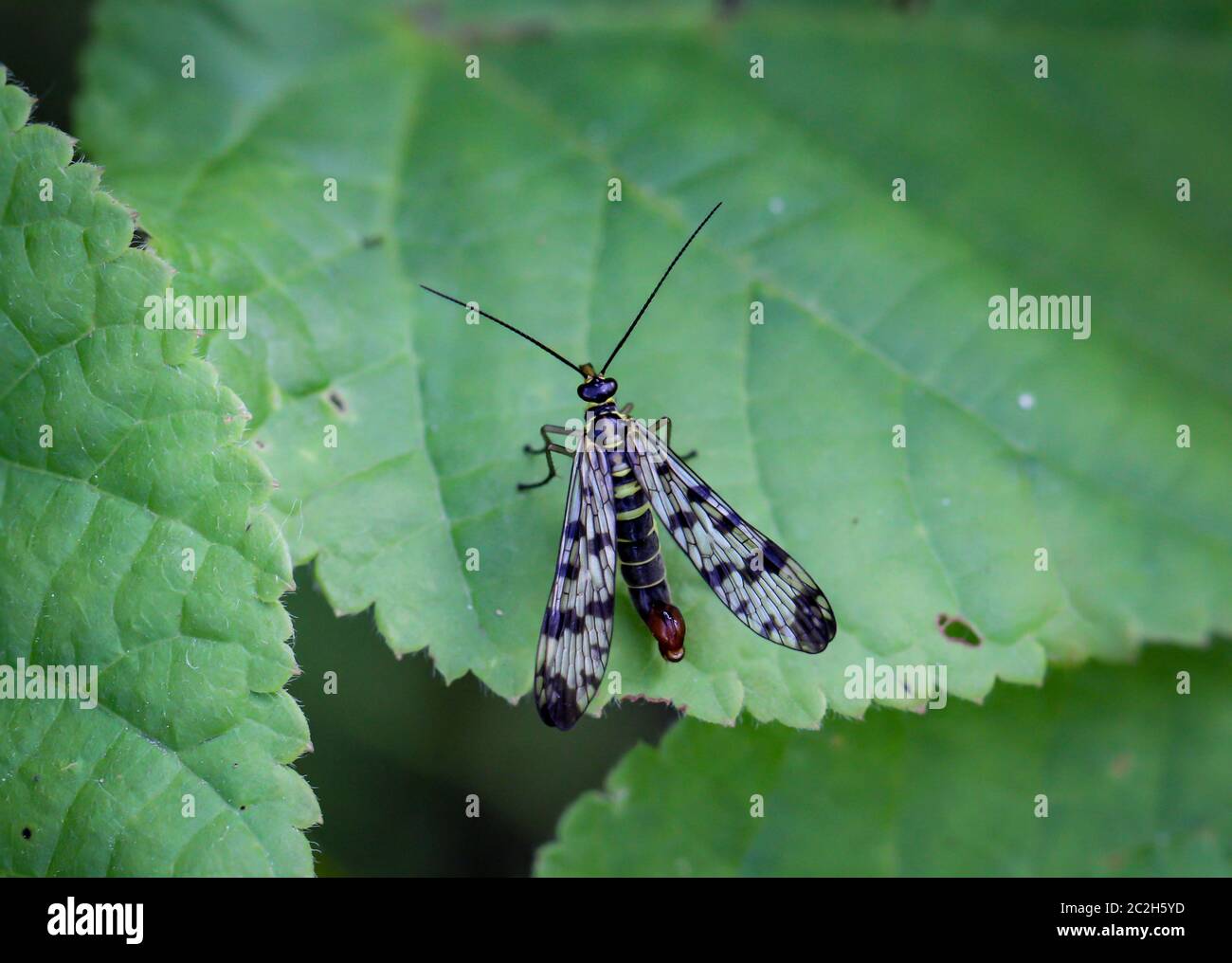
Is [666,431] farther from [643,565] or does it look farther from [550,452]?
[643,565]

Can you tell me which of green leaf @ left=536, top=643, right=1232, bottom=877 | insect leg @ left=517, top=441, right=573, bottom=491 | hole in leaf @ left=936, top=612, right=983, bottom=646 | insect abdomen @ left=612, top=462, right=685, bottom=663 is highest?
insect leg @ left=517, top=441, right=573, bottom=491

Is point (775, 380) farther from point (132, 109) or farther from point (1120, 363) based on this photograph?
point (132, 109)

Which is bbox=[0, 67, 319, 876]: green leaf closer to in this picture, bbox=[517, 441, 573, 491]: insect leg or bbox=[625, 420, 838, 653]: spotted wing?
bbox=[517, 441, 573, 491]: insect leg

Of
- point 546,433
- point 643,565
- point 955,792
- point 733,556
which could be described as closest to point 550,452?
point 546,433

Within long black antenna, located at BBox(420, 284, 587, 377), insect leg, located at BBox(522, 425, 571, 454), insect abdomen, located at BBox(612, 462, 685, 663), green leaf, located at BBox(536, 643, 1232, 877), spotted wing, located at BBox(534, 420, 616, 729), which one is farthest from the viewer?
green leaf, located at BBox(536, 643, 1232, 877)

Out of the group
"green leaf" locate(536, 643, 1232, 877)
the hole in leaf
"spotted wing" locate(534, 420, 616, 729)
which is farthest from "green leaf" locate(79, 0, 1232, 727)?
"green leaf" locate(536, 643, 1232, 877)
